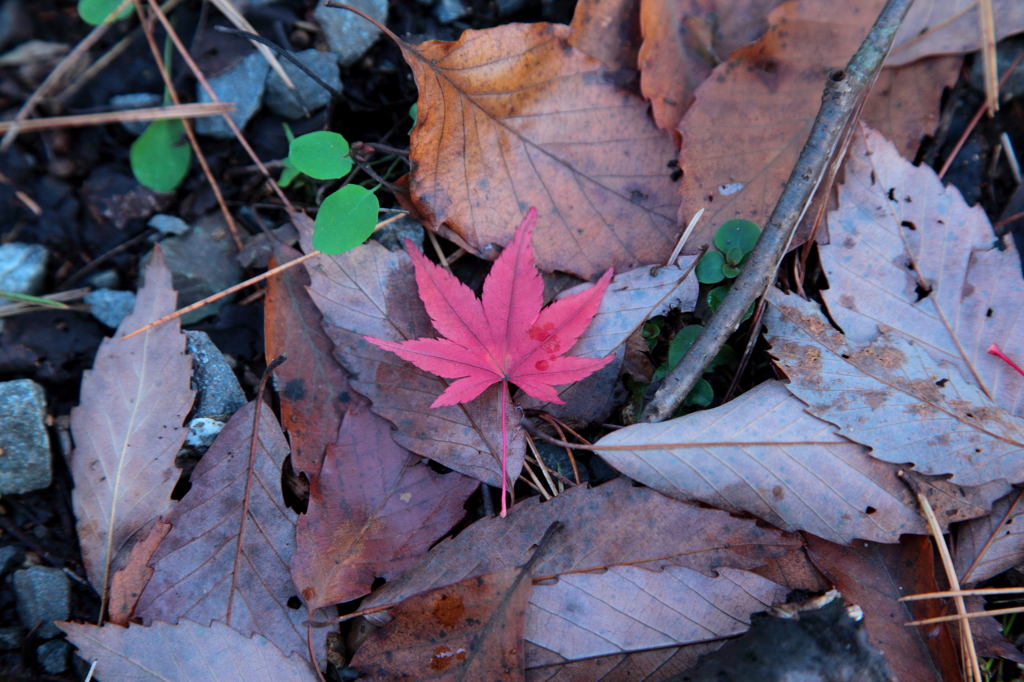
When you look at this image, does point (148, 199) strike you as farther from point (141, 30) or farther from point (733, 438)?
point (733, 438)

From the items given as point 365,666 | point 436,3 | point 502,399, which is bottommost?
point 365,666

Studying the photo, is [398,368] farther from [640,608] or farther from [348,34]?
[348,34]

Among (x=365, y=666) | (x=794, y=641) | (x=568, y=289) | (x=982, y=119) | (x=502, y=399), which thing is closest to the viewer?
(x=794, y=641)

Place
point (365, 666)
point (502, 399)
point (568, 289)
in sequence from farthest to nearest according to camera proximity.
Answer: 1. point (568, 289)
2. point (502, 399)
3. point (365, 666)

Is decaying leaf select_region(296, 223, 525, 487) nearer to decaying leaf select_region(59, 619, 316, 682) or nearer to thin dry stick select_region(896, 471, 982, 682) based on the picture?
decaying leaf select_region(59, 619, 316, 682)

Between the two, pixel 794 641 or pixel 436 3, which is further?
pixel 436 3

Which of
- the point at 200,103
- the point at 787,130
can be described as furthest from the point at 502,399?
the point at 200,103

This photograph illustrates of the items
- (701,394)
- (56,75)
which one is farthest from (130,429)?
(701,394)

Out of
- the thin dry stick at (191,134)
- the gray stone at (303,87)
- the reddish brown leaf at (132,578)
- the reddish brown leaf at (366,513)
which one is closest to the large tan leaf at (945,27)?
the gray stone at (303,87)
